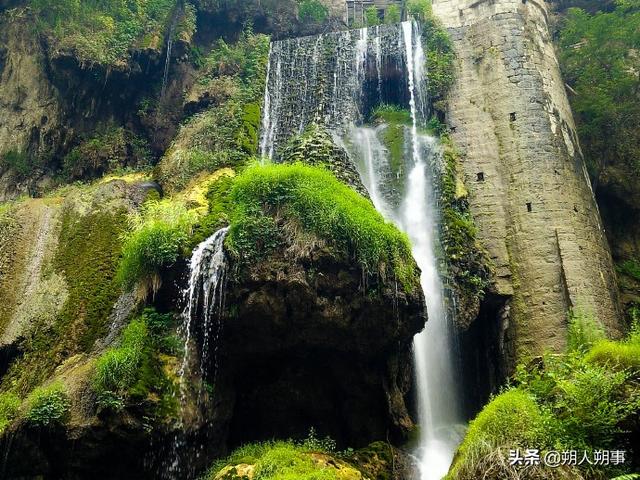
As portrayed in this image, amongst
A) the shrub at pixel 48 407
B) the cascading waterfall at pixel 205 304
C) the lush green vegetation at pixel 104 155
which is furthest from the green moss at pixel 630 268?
the shrub at pixel 48 407

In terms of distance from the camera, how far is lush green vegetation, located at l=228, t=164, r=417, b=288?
1205 centimetres

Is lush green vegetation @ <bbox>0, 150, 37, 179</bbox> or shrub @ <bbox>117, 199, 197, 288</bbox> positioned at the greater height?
lush green vegetation @ <bbox>0, 150, 37, 179</bbox>

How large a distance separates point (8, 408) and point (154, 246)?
3.89 meters

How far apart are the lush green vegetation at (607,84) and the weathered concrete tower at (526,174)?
103 cm

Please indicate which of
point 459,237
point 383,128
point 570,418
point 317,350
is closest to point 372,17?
point 383,128

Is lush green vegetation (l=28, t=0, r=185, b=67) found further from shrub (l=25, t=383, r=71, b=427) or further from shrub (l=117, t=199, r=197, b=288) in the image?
shrub (l=25, t=383, r=71, b=427)

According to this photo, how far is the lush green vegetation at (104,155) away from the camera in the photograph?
20.1 m

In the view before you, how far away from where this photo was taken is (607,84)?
→ 20.7 m

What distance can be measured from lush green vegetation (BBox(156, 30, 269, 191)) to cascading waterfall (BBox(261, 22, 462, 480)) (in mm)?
595

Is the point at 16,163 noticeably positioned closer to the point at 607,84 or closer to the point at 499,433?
the point at 499,433

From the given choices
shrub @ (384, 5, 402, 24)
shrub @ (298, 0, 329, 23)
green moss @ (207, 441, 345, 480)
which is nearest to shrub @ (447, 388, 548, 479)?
green moss @ (207, 441, 345, 480)

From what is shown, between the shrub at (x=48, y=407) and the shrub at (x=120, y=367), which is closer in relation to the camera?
the shrub at (x=48, y=407)

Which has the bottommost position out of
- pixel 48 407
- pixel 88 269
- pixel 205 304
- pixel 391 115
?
pixel 48 407

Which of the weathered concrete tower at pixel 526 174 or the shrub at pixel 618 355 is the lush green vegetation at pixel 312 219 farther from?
the weathered concrete tower at pixel 526 174
